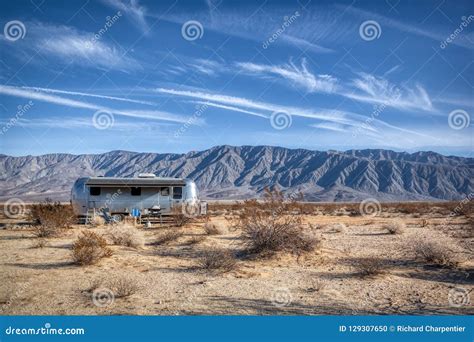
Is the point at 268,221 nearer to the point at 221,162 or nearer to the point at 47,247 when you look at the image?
the point at 47,247

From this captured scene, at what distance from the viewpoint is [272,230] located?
9344 mm

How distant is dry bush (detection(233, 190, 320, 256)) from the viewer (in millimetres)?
9258

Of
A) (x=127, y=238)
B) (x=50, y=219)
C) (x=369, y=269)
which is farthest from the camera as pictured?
(x=50, y=219)

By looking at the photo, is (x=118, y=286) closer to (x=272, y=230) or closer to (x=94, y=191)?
(x=272, y=230)

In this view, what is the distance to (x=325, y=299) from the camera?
5867mm

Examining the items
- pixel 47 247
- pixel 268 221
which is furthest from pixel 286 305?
pixel 47 247

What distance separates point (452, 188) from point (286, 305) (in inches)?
4092

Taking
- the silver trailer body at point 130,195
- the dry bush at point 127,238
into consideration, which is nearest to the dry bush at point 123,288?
the dry bush at point 127,238

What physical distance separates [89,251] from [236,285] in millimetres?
3418

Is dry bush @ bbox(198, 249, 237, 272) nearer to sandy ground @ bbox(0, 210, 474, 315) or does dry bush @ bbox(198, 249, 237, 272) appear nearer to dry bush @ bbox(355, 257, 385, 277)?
sandy ground @ bbox(0, 210, 474, 315)

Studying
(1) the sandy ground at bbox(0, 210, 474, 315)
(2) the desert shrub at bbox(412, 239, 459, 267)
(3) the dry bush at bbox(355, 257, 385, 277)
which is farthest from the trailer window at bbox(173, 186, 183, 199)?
(3) the dry bush at bbox(355, 257, 385, 277)

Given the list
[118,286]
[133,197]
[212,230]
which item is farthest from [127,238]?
[133,197]

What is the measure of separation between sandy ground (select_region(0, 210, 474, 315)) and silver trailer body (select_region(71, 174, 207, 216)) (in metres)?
7.78

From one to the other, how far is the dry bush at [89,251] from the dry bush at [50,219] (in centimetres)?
444
